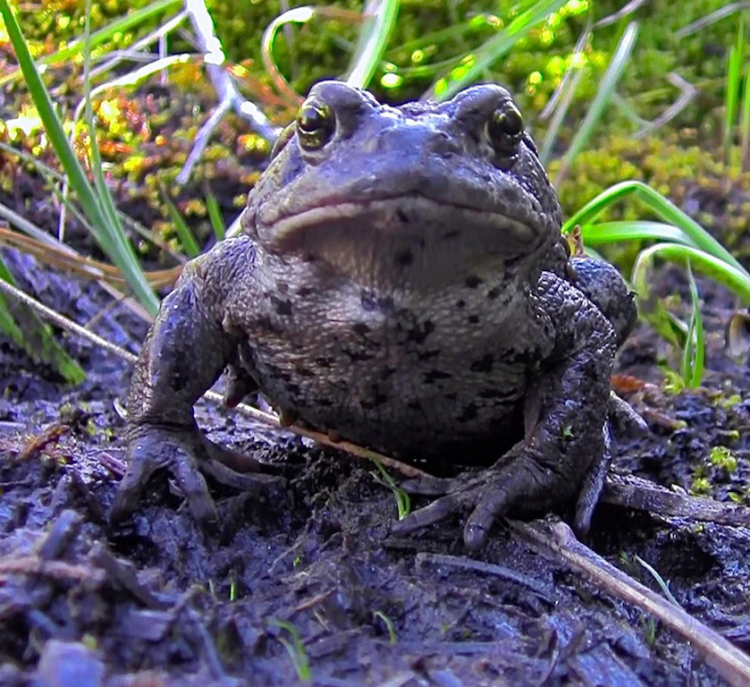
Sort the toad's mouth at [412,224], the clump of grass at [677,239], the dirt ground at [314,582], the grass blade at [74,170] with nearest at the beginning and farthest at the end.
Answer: the dirt ground at [314,582], the toad's mouth at [412,224], the grass blade at [74,170], the clump of grass at [677,239]

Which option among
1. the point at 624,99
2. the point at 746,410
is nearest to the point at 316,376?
the point at 746,410

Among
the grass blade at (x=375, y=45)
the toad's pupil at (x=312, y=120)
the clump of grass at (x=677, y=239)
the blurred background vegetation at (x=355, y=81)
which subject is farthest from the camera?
the blurred background vegetation at (x=355, y=81)

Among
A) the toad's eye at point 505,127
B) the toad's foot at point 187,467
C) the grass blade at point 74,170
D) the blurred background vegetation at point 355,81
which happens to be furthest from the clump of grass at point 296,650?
the blurred background vegetation at point 355,81

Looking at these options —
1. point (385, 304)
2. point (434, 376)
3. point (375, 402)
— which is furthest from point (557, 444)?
point (385, 304)

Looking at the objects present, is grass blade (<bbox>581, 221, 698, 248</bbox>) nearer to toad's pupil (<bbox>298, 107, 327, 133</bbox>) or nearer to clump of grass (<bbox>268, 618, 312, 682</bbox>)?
toad's pupil (<bbox>298, 107, 327, 133</bbox>)

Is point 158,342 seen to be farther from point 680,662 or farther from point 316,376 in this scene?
point 680,662

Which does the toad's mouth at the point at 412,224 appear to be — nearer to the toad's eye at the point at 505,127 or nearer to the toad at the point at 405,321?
the toad at the point at 405,321
